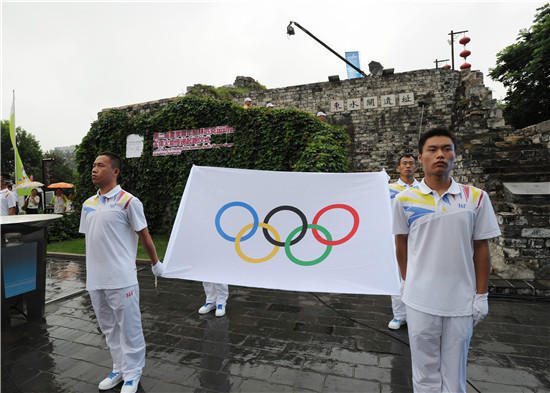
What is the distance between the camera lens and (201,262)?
3023 millimetres

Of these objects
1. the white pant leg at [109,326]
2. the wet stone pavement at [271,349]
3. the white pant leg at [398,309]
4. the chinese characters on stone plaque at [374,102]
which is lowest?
the wet stone pavement at [271,349]

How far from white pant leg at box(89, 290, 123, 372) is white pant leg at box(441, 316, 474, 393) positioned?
8.45 ft

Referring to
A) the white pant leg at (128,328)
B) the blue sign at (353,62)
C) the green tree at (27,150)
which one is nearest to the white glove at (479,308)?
the white pant leg at (128,328)

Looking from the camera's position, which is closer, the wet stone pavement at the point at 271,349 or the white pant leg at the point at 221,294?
the wet stone pavement at the point at 271,349

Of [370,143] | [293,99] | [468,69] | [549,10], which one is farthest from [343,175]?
[549,10]

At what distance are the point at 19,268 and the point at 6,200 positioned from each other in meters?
5.16

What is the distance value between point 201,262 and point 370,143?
11487 millimetres

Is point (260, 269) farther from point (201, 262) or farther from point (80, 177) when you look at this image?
point (80, 177)

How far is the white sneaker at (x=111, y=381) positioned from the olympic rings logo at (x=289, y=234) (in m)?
1.48

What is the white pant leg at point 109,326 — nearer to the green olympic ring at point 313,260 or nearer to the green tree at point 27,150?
the green olympic ring at point 313,260

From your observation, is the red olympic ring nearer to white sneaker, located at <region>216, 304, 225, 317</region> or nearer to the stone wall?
white sneaker, located at <region>216, 304, 225, 317</region>

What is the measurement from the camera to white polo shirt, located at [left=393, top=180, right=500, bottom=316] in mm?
1814

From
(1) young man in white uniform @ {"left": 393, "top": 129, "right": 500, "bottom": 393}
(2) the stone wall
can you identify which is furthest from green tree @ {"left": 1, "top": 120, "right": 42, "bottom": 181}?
(1) young man in white uniform @ {"left": 393, "top": 129, "right": 500, "bottom": 393}

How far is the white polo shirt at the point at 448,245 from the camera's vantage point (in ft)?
5.95
